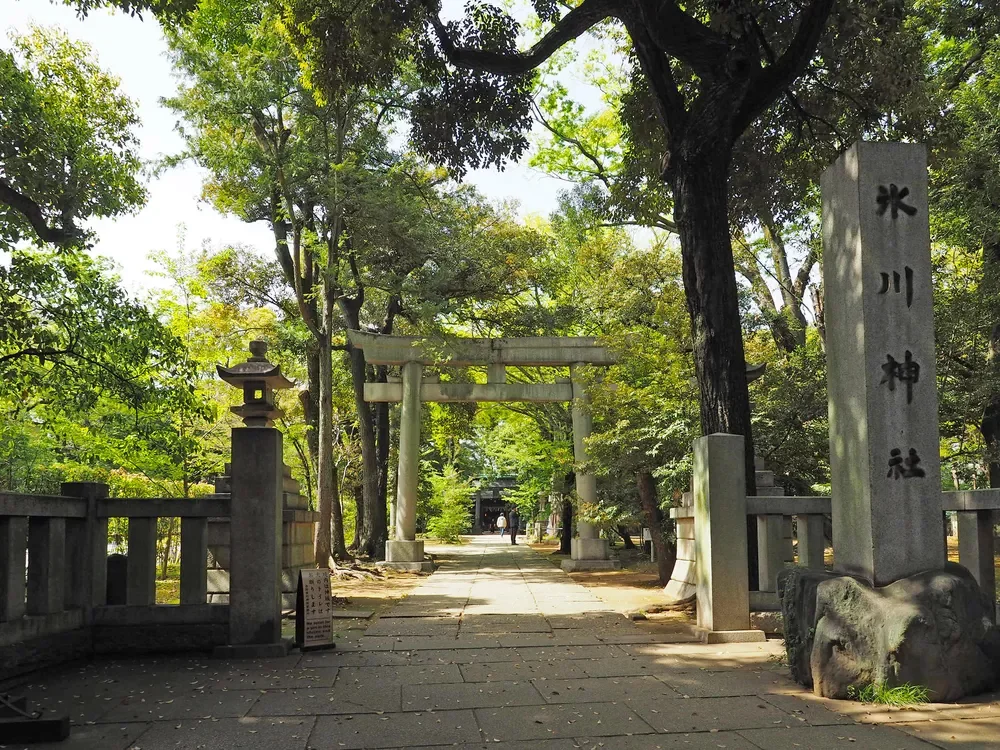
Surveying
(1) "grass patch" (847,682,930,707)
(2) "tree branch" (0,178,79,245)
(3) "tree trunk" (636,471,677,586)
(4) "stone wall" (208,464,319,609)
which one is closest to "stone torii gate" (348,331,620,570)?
(3) "tree trunk" (636,471,677,586)

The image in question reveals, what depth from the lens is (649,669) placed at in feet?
22.6

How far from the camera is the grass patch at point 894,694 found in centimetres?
538

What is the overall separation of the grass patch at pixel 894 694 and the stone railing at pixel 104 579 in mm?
5456

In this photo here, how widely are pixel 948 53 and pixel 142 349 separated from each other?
683 inches

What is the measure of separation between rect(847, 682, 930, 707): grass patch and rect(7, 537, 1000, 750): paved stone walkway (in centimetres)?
13

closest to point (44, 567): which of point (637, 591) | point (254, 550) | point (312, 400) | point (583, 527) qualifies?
point (254, 550)

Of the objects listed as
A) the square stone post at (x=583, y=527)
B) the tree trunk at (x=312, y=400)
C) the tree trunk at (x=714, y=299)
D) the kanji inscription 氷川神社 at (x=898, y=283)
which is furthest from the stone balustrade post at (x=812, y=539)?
the tree trunk at (x=312, y=400)

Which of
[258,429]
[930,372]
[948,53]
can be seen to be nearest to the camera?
[930,372]

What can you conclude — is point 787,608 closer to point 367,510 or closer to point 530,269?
point 530,269

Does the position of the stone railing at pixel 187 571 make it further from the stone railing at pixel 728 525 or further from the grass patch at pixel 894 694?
the grass patch at pixel 894 694

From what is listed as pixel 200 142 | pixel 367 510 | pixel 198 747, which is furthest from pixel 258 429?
pixel 367 510

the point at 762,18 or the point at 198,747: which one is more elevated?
the point at 762,18

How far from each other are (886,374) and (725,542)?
2.75 meters

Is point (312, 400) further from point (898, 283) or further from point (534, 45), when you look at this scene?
point (898, 283)
